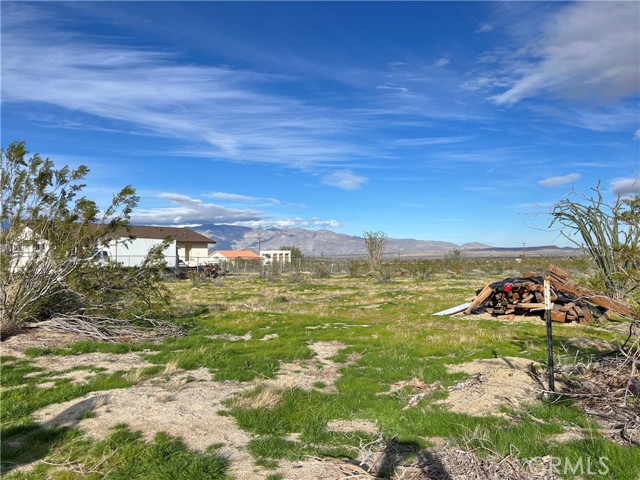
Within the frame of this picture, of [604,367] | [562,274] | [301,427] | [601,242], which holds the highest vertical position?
[601,242]

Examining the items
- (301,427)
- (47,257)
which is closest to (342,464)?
(301,427)

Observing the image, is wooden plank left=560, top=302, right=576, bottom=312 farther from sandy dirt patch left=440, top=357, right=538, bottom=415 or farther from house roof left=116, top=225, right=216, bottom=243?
house roof left=116, top=225, right=216, bottom=243

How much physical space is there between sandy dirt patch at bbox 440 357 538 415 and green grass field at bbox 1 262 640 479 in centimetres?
17

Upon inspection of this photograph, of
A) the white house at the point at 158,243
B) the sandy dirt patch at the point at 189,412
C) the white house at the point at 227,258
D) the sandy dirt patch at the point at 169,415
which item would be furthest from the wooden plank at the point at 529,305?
the white house at the point at 227,258

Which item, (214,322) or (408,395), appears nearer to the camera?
(408,395)

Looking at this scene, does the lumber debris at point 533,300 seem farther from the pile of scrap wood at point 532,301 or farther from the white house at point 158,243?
the white house at point 158,243

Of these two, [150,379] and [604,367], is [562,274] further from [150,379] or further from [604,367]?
[150,379]

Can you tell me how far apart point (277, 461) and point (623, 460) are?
125 inches

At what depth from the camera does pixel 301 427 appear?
5418 millimetres

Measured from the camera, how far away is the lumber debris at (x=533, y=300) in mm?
14023

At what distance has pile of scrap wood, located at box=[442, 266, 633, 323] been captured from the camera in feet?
46.0

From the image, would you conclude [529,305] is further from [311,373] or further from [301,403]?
[301,403]

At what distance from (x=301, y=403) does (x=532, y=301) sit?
11832 mm

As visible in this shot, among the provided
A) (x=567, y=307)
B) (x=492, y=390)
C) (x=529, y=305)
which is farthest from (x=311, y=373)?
(x=567, y=307)
